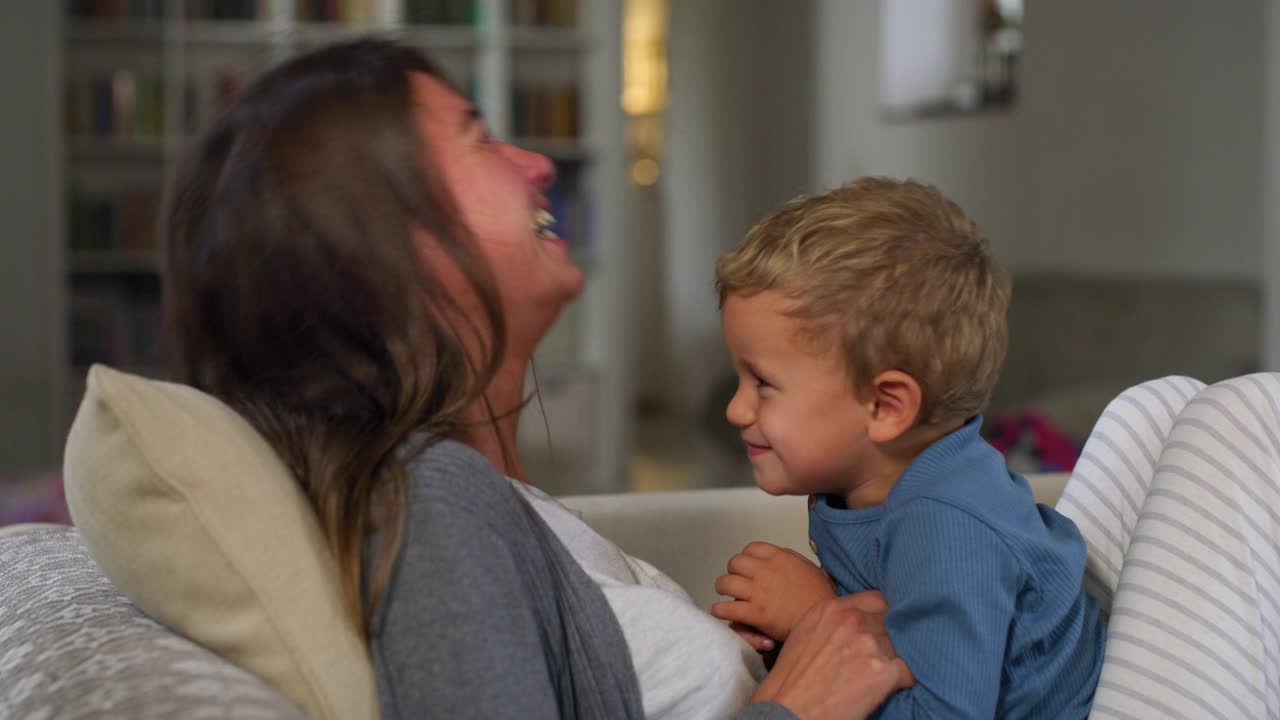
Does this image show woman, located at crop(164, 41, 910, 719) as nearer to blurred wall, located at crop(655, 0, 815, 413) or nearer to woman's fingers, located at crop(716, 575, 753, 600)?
woman's fingers, located at crop(716, 575, 753, 600)

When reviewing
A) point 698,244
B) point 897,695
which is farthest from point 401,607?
point 698,244

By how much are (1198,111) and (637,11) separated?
5.52 m

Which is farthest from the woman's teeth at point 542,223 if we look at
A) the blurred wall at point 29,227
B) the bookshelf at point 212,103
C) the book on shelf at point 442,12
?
the book on shelf at point 442,12

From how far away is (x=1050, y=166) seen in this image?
4.86 metres

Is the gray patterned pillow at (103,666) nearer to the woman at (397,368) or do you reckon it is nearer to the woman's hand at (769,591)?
the woman at (397,368)

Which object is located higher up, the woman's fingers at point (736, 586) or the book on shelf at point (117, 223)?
the book on shelf at point (117, 223)

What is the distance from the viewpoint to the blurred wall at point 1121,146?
4062 mm

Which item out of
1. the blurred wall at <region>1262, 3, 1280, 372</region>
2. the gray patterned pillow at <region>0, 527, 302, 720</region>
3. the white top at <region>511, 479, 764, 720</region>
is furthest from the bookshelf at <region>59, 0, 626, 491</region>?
the white top at <region>511, 479, 764, 720</region>

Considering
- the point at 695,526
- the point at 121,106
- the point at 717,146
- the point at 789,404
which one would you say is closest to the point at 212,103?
the point at 121,106

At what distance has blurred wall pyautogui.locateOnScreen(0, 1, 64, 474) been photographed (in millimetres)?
4945

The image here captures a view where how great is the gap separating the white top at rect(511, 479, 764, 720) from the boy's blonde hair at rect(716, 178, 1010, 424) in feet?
0.82

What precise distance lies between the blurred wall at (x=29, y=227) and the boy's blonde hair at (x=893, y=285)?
4.42 meters

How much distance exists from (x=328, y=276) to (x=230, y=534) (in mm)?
189

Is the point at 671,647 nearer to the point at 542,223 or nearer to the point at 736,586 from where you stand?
the point at 736,586
